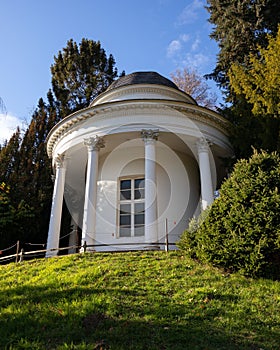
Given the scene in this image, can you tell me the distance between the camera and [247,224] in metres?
8.48

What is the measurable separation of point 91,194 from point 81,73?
21284 mm

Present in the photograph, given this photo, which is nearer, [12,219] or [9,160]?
A: [12,219]

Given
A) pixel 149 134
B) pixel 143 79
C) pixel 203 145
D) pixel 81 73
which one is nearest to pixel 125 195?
pixel 149 134

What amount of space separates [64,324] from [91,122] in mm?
10895

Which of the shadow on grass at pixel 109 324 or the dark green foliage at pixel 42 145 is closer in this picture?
the shadow on grass at pixel 109 324

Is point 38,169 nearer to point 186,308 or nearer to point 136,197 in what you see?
point 136,197

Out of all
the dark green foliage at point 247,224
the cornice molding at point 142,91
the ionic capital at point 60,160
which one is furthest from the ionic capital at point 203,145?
the ionic capital at point 60,160

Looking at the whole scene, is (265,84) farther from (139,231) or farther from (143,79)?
(139,231)

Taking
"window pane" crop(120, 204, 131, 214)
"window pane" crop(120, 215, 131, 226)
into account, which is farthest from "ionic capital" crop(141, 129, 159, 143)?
"window pane" crop(120, 215, 131, 226)

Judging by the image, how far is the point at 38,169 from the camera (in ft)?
69.2

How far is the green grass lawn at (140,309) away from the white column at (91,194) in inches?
151

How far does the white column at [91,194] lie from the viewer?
13.8 metres

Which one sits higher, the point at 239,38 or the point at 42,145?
the point at 239,38

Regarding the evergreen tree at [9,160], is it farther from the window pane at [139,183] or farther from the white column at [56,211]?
the window pane at [139,183]
